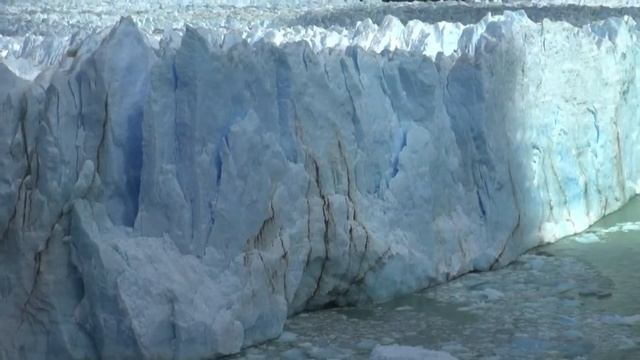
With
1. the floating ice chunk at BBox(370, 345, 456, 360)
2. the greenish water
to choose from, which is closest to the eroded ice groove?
the greenish water

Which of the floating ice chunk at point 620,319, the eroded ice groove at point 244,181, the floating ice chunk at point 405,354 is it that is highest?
the eroded ice groove at point 244,181

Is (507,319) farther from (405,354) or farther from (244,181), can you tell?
(244,181)

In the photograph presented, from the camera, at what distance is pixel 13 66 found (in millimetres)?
3543

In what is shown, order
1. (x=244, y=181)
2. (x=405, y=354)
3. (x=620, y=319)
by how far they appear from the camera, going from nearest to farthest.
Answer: (x=405, y=354) < (x=244, y=181) < (x=620, y=319)

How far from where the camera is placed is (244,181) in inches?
144

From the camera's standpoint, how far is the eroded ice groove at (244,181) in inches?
131

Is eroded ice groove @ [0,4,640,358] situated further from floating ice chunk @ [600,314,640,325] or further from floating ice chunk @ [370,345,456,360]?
floating ice chunk @ [600,314,640,325]

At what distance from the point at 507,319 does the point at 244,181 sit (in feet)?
3.44

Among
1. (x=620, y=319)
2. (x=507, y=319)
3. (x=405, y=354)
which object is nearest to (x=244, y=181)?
(x=405, y=354)

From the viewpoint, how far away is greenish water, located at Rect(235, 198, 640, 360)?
11.6ft

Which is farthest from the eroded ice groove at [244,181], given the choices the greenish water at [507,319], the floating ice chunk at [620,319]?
the floating ice chunk at [620,319]

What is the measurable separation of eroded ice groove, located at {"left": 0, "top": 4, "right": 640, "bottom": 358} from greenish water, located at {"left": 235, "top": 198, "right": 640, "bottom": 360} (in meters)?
0.10

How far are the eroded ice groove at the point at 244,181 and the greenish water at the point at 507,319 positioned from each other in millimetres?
102

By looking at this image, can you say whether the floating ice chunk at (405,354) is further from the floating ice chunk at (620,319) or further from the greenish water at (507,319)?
the floating ice chunk at (620,319)
